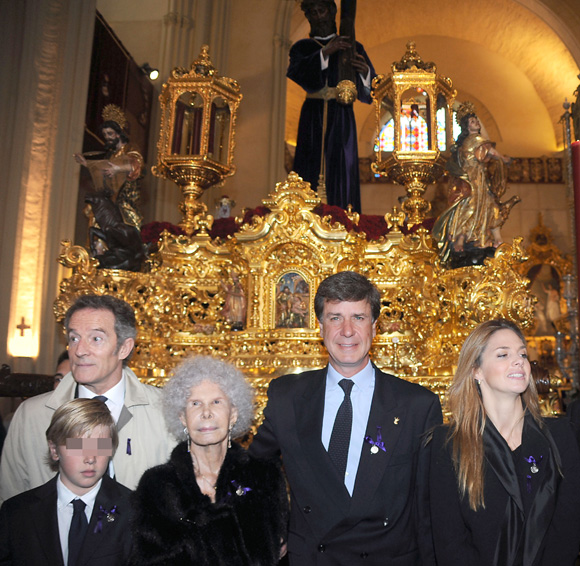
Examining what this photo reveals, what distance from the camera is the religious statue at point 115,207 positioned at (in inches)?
184

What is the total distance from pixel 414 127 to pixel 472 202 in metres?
1.06

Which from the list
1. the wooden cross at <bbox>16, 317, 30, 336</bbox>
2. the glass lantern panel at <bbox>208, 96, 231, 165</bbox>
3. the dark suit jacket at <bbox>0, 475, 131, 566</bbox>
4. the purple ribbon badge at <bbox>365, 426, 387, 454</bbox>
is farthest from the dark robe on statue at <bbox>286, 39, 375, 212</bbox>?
the dark suit jacket at <bbox>0, 475, 131, 566</bbox>

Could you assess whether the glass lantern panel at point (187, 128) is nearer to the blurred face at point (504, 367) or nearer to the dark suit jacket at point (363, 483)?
the dark suit jacket at point (363, 483)

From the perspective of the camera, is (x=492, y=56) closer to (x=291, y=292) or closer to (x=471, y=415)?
(x=291, y=292)

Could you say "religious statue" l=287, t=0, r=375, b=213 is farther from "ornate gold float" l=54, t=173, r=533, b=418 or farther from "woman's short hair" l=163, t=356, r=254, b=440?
"woman's short hair" l=163, t=356, r=254, b=440

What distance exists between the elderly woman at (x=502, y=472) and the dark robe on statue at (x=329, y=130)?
427cm

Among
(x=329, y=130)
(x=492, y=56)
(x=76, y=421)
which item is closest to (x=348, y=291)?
(x=76, y=421)

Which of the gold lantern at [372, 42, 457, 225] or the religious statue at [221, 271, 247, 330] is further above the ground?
the gold lantern at [372, 42, 457, 225]

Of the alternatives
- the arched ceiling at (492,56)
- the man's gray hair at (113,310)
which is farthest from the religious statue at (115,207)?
the arched ceiling at (492,56)

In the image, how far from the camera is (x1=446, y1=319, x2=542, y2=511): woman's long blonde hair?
7.55 ft

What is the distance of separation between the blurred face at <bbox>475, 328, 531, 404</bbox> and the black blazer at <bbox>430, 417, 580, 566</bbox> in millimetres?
239

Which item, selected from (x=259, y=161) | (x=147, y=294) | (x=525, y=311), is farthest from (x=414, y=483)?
(x=259, y=161)

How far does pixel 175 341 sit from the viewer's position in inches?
182

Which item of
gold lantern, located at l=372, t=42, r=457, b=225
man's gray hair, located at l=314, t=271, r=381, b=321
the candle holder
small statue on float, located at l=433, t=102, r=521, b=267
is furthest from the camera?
the candle holder
